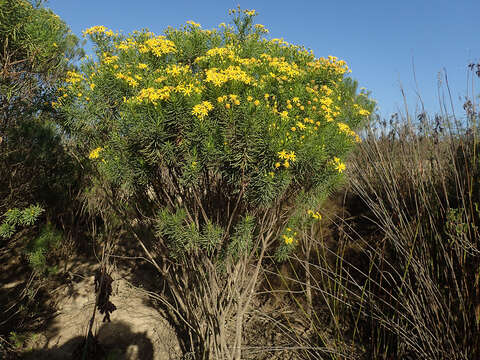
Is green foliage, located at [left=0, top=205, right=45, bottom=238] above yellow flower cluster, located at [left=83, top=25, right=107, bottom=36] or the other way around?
the other way around

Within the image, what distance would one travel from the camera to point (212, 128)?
269 cm

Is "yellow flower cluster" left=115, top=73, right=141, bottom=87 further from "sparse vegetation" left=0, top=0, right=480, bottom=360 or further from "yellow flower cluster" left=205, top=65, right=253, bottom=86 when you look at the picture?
"yellow flower cluster" left=205, top=65, right=253, bottom=86

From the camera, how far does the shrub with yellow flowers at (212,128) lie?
265 cm

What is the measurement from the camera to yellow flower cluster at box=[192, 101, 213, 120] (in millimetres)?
2551

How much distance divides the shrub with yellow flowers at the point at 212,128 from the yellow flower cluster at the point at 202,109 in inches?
0.4

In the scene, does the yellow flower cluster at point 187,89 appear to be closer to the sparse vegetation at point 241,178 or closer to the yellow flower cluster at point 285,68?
the sparse vegetation at point 241,178

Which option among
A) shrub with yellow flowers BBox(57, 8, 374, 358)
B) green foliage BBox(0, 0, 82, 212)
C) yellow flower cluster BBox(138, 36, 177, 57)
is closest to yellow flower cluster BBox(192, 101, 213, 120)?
shrub with yellow flowers BBox(57, 8, 374, 358)

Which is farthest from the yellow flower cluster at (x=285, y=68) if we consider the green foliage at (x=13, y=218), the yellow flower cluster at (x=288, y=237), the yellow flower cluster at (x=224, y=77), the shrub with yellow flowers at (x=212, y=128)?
the green foliage at (x=13, y=218)

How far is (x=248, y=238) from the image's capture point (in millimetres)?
3332

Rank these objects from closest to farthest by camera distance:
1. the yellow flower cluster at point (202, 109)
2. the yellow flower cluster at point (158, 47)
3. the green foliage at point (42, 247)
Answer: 1. the yellow flower cluster at point (202, 109)
2. the yellow flower cluster at point (158, 47)
3. the green foliage at point (42, 247)

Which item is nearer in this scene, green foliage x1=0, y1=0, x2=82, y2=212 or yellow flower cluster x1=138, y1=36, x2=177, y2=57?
yellow flower cluster x1=138, y1=36, x2=177, y2=57

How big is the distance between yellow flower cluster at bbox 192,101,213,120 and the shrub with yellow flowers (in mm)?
10

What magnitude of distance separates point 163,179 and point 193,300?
189 cm

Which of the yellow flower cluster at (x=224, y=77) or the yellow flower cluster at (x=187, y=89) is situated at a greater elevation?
the yellow flower cluster at (x=224, y=77)
